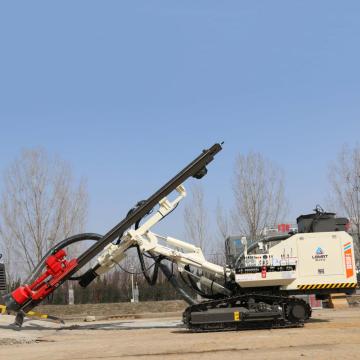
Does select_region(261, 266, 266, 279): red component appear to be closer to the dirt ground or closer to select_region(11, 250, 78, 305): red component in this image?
the dirt ground

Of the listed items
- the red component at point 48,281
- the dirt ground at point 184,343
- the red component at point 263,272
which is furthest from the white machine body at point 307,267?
the red component at point 48,281

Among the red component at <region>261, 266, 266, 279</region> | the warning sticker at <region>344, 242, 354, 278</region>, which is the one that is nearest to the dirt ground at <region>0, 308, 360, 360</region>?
the warning sticker at <region>344, 242, 354, 278</region>

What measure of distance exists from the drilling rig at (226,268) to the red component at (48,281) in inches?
1.1

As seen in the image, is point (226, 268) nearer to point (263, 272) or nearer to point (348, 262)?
point (263, 272)

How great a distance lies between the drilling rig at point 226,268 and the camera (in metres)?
15.1

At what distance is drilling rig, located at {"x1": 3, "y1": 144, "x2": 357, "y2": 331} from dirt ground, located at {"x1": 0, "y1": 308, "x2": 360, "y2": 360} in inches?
26.4

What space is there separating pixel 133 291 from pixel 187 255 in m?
16.5

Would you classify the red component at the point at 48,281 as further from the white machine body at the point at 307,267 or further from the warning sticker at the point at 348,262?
the warning sticker at the point at 348,262

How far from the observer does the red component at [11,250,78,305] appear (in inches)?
644

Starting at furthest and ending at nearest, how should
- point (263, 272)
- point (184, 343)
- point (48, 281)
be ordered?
point (48, 281), point (263, 272), point (184, 343)

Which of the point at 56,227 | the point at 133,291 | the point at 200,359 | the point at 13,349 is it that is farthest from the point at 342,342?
the point at 56,227

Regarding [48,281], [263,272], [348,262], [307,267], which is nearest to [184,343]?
[263,272]

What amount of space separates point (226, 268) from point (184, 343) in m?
4.06

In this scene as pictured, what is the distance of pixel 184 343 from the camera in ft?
41.1
